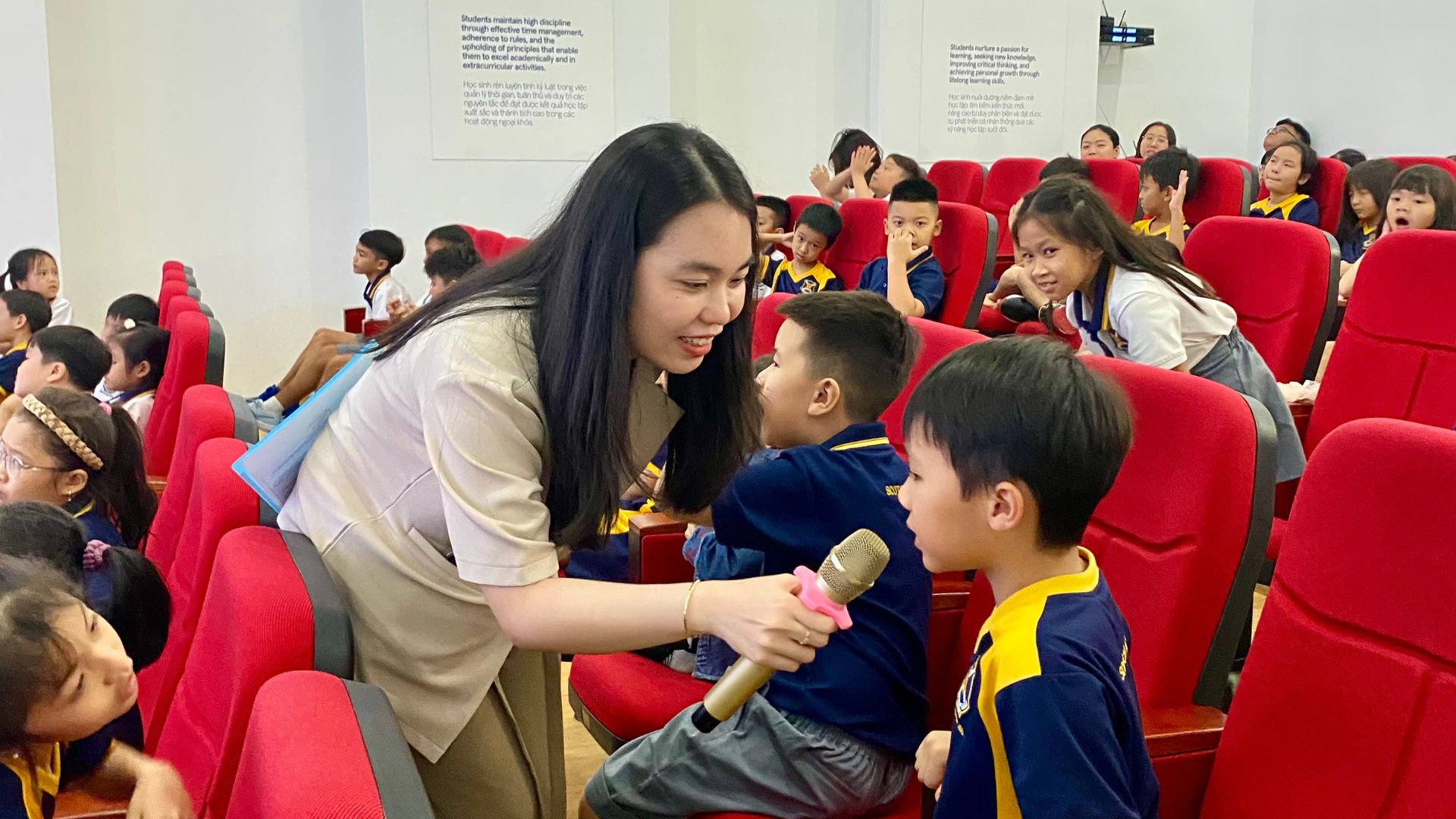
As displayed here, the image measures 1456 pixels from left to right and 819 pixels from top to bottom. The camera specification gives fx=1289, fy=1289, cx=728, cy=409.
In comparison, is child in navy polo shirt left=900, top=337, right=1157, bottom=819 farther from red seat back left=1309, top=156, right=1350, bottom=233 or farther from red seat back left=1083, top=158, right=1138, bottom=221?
red seat back left=1309, top=156, right=1350, bottom=233

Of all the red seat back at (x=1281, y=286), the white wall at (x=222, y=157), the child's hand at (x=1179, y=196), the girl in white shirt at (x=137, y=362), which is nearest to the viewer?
the red seat back at (x=1281, y=286)

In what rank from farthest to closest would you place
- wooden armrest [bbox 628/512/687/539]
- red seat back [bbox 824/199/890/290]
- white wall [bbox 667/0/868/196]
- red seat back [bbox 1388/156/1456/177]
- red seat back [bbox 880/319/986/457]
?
white wall [bbox 667/0/868/196] < red seat back [bbox 1388/156/1456/177] < red seat back [bbox 824/199/890/290] < wooden armrest [bbox 628/512/687/539] < red seat back [bbox 880/319/986/457]

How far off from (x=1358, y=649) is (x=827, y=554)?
1.99 ft

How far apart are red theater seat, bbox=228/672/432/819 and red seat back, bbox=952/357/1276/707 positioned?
87cm

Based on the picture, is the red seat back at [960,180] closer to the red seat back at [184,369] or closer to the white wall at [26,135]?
the white wall at [26,135]

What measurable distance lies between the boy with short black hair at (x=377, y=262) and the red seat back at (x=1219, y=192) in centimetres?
357

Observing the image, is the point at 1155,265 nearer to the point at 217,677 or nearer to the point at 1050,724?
the point at 1050,724

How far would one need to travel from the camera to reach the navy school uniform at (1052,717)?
1009 millimetres

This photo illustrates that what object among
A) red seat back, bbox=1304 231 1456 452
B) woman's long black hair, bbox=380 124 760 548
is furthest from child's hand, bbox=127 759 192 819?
red seat back, bbox=1304 231 1456 452

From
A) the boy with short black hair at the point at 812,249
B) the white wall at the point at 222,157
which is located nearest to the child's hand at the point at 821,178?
the boy with short black hair at the point at 812,249

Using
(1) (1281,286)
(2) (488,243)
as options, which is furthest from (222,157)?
(1) (1281,286)

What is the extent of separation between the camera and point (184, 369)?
284 cm

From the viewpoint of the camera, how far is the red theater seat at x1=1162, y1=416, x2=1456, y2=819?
1.08 metres

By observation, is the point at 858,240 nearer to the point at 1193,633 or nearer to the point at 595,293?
the point at 1193,633
